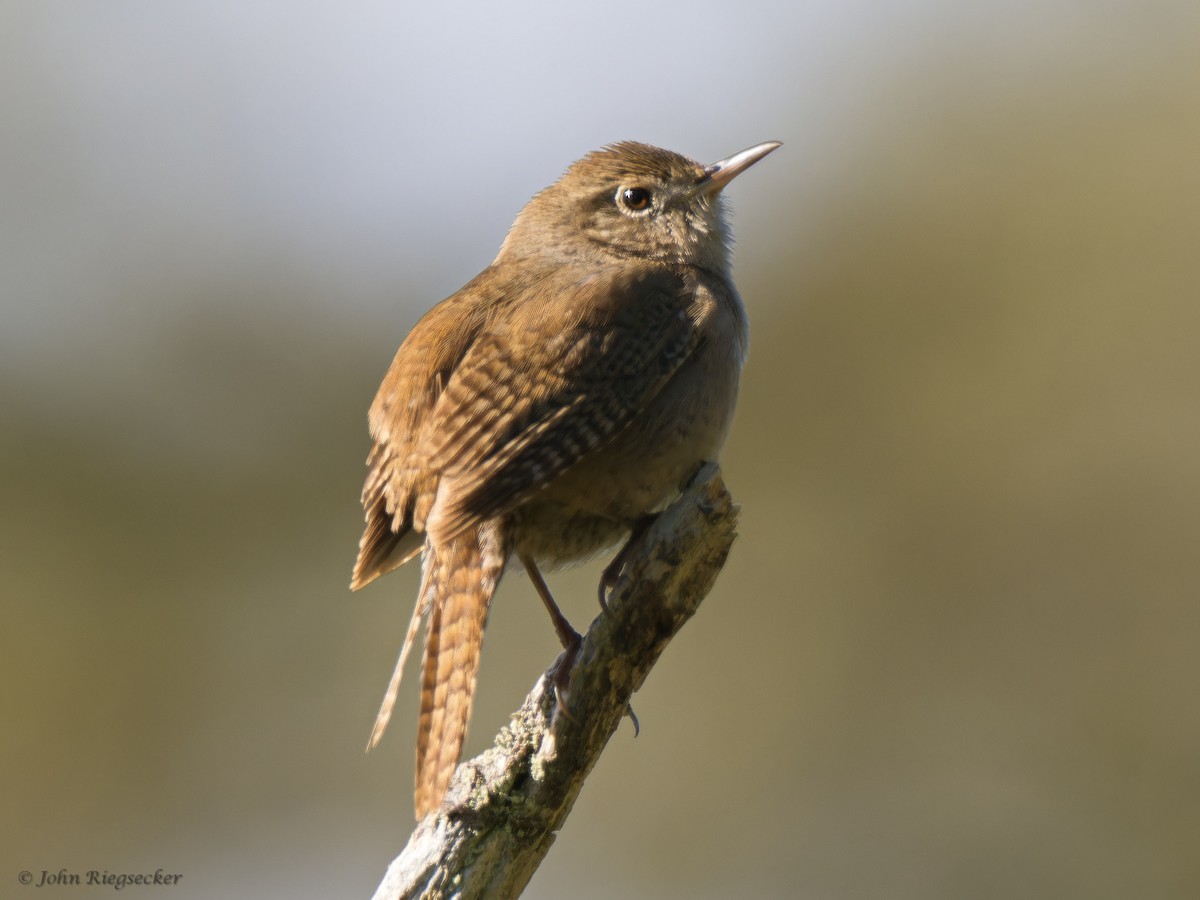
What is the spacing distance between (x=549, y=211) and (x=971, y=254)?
6029 millimetres

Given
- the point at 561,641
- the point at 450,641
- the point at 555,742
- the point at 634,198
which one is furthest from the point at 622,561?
the point at 634,198

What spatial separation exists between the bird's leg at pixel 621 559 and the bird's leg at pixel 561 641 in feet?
0.51

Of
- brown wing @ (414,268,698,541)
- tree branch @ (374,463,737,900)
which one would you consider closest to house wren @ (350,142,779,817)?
brown wing @ (414,268,698,541)

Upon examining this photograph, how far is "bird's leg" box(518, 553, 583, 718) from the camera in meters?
3.30

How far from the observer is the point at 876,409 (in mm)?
9453

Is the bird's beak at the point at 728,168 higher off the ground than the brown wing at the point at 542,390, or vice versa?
the bird's beak at the point at 728,168

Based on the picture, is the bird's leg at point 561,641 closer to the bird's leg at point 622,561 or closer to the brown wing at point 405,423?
the bird's leg at point 622,561

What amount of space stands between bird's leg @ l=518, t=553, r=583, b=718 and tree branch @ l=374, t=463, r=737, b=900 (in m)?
0.03

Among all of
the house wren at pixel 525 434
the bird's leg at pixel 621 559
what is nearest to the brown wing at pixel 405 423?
the house wren at pixel 525 434

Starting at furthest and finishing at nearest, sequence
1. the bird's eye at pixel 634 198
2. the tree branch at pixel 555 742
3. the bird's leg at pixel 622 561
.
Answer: the bird's eye at pixel 634 198 → the bird's leg at pixel 622 561 → the tree branch at pixel 555 742

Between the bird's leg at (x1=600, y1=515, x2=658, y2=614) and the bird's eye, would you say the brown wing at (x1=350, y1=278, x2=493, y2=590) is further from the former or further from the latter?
the bird's eye

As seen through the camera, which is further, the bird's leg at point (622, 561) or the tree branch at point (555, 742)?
the bird's leg at point (622, 561)

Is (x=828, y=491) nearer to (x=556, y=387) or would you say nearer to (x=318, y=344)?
(x=318, y=344)

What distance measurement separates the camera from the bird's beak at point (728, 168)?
17.1 feet
